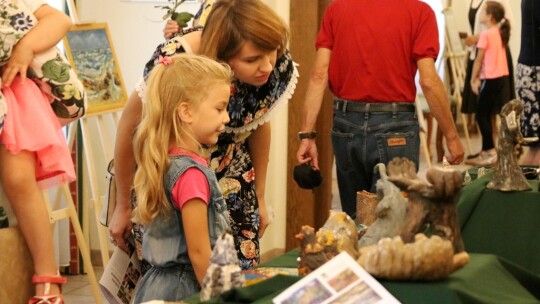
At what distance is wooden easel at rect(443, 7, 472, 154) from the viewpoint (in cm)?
792

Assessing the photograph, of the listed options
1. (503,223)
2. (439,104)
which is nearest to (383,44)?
(439,104)

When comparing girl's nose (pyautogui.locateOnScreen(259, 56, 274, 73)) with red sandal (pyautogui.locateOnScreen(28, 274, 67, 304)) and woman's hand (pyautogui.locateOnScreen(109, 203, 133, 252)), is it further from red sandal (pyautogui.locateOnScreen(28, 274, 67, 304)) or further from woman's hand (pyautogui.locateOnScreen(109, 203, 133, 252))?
red sandal (pyautogui.locateOnScreen(28, 274, 67, 304))

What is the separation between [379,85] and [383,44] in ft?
0.55

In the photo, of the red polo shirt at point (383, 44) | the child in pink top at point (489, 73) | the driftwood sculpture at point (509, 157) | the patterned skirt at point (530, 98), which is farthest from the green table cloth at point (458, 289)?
the child in pink top at point (489, 73)

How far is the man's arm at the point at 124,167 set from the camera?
288 centimetres

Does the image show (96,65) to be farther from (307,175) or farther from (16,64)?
(16,64)

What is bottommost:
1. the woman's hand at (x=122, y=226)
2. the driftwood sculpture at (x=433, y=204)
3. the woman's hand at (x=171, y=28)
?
the woman's hand at (x=122, y=226)

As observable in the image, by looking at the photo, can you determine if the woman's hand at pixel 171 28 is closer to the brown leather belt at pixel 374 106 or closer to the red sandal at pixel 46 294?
the brown leather belt at pixel 374 106

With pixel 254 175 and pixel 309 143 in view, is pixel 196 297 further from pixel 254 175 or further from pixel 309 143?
pixel 309 143

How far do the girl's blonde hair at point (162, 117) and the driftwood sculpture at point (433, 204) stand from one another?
0.62m

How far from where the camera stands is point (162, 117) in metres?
2.52

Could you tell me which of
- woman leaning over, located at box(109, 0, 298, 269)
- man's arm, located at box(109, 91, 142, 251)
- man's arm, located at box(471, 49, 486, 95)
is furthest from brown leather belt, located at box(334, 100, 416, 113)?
man's arm, located at box(471, 49, 486, 95)

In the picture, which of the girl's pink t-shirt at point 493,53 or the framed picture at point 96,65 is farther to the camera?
the girl's pink t-shirt at point 493,53

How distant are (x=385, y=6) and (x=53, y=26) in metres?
1.42
